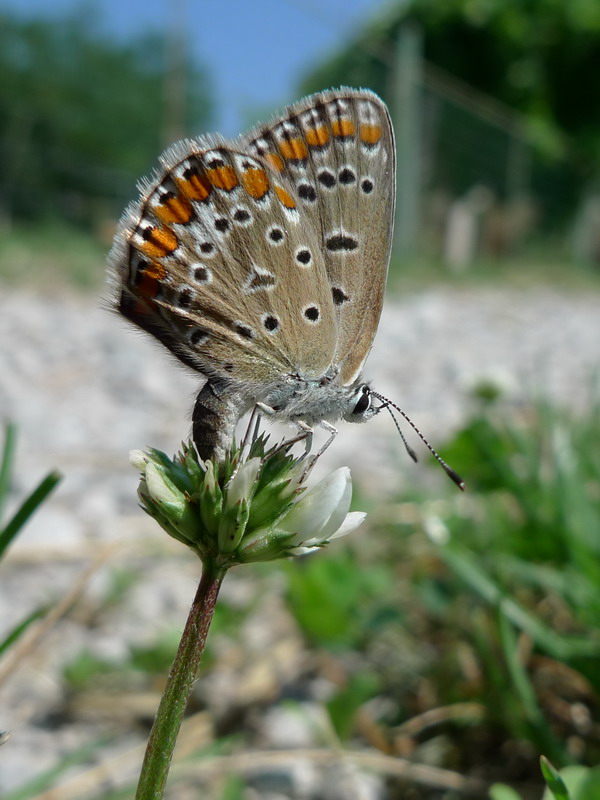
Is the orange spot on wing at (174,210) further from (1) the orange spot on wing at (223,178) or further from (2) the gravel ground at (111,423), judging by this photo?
(2) the gravel ground at (111,423)

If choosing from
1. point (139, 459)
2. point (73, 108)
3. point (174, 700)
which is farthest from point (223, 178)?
point (73, 108)

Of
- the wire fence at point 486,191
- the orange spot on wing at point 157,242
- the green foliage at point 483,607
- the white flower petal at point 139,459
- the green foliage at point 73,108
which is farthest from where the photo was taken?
the wire fence at point 486,191

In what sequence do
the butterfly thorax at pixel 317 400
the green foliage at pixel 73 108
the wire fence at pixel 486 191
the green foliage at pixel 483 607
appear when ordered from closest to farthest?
the butterfly thorax at pixel 317 400, the green foliage at pixel 483 607, the green foliage at pixel 73 108, the wire fence at pixel 486 191

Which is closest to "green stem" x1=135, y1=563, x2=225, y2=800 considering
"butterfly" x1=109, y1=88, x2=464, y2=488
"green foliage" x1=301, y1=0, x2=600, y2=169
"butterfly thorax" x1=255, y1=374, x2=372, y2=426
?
"butterfly" x1=109, y1=88, x2=464, y2=488

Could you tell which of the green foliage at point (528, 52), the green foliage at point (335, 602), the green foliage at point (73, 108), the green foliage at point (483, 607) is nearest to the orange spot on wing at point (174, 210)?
the green foliage at point (483, 607)

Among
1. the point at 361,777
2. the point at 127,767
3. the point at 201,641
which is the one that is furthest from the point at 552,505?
the point at 201,641

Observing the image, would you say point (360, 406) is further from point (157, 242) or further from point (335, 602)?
point (335, 602)
